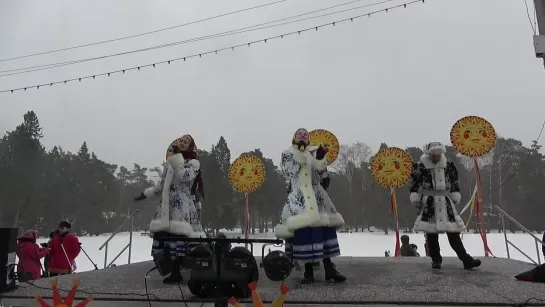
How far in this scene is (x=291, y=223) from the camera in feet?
12.9

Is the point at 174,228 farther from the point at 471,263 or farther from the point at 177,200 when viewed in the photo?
the point at 471,263

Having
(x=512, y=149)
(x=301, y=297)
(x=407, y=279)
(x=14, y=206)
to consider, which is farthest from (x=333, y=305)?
(x=14, y=206)

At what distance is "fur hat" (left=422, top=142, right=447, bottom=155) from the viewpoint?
5094 mm

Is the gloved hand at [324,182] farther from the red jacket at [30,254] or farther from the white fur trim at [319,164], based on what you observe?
the red jacket at [30,254]

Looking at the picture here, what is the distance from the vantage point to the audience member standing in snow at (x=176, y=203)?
4320mm

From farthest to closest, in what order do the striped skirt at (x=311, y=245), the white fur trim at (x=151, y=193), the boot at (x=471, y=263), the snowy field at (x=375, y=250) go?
1. the snowy field at (x=375, y=250)
2. the boot at (x=471, y=263)
3. the white fur trim at (x=151, y=193)
4. the striped skirt at (x=311, y=245)

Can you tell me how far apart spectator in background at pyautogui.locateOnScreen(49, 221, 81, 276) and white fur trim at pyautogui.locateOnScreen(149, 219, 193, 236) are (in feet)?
8.16

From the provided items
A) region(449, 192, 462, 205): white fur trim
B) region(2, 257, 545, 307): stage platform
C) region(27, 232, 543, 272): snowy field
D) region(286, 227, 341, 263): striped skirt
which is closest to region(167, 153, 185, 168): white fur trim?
region(2, 257, 545, 307): stage platform

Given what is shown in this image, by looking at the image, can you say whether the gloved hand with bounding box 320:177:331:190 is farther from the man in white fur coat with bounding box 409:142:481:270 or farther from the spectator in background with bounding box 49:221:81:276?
the spectator in background with bounding box 49:221:81:276

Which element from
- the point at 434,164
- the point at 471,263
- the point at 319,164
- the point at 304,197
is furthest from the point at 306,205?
the point at 471,263

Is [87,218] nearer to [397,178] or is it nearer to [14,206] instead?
[14,206]

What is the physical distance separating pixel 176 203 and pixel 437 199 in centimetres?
331

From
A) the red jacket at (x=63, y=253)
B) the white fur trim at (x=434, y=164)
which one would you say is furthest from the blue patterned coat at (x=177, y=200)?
the white fur trim at (x=434, y=164)

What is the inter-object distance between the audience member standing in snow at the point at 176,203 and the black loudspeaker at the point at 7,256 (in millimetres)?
1307
